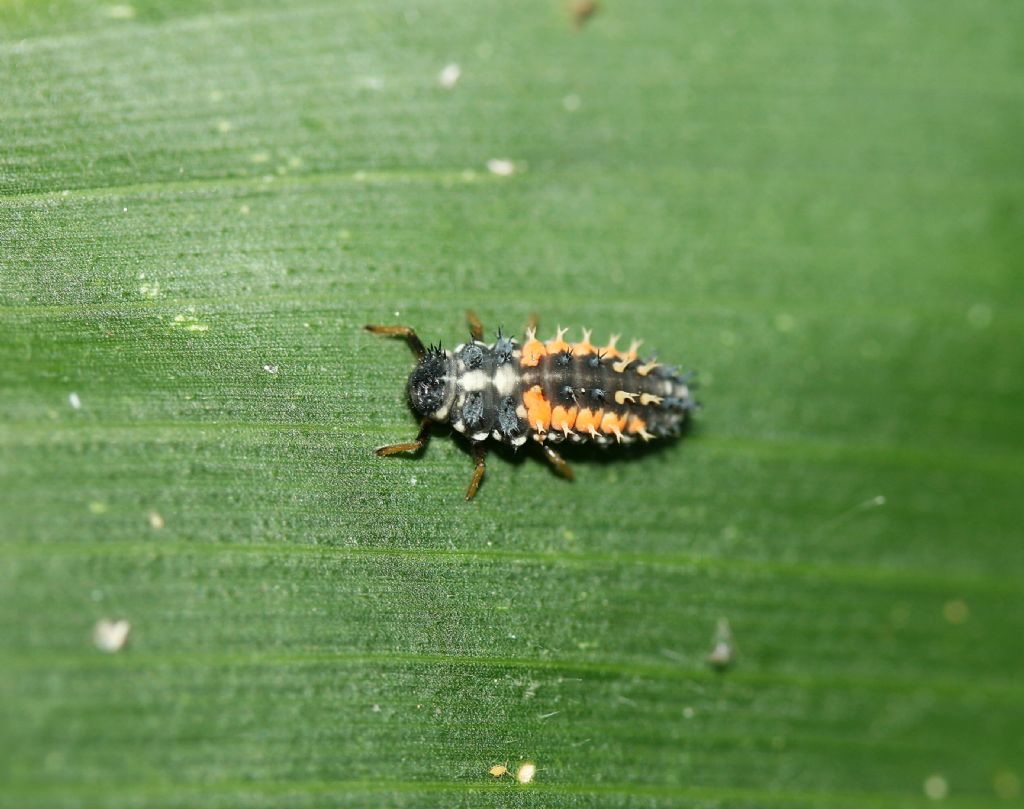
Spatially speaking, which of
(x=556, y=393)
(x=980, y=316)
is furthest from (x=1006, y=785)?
(x=556, y=393)

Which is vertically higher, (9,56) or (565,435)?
(9,56)

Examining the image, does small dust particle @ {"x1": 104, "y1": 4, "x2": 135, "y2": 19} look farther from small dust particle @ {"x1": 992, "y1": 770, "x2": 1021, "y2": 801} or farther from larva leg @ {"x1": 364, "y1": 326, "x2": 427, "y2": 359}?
small dust particle @ {"x1": 992, "y1": 770, "x2": 1021, "y2": 801}

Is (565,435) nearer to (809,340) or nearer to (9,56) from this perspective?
(809,340)

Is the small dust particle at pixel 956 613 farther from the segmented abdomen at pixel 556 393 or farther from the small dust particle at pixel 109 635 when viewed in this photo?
the small dust particle at pixel 109 635

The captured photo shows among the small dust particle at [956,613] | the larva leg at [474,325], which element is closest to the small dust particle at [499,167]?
the larva leg at [474,325]

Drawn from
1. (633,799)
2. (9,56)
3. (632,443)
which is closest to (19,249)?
(9,56)

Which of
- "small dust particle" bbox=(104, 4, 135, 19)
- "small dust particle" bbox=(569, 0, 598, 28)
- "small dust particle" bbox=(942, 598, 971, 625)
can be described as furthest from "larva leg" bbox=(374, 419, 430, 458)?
"small dust particle" bbox=(942, 598, 971, 625)

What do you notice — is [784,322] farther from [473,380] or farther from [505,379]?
[473,380]

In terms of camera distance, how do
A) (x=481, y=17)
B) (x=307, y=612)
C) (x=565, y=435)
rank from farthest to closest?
1. (x=481, y=17)
2. (x=565, y=435)
3. (x=307, y=612)
